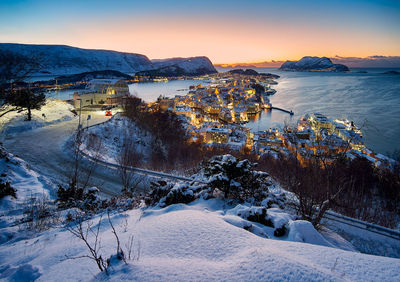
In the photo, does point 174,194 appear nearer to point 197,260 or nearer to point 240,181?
point 240,181

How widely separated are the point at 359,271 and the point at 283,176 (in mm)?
7102

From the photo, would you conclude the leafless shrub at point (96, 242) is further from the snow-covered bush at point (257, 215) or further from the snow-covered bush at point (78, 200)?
the snow-covered bush at point (257, 215)

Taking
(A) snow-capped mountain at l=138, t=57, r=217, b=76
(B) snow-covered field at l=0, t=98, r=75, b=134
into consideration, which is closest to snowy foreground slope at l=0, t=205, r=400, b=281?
(B) snow-covered field at l=0, t=98, r=75, b=134

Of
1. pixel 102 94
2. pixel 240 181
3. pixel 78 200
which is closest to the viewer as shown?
pixel 240 181

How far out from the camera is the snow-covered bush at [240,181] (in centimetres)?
498

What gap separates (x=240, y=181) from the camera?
5.18 metres

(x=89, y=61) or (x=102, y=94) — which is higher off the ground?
(x=89, y=61)

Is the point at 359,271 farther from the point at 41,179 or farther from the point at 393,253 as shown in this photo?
the point at 41,179

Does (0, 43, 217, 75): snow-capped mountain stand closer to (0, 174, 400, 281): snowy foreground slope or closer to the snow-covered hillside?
the snow-covered hillside

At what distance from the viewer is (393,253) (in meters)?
3.74

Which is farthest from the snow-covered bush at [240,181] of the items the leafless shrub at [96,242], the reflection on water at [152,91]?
the reflection on water at [152,91]

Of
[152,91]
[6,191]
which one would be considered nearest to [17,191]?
[6,191]

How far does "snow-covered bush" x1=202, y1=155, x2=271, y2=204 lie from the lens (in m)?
4.98

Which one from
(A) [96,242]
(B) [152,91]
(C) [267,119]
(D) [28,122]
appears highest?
(B) [152,91]
